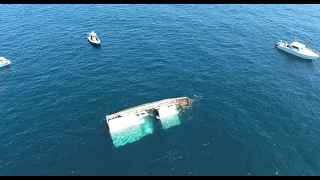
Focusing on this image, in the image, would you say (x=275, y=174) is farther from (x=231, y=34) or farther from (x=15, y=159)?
(x=231, y=34)

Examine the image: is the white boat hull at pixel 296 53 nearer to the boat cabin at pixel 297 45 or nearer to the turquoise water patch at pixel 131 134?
the boat cabin at pixel 297 45

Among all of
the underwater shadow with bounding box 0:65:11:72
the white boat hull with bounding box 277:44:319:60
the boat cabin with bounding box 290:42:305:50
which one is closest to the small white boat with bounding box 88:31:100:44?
the underwater shadow with bounding box 0:65:11:72

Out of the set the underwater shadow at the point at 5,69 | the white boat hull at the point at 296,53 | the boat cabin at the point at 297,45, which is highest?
the boat cabin at the point at 297,45

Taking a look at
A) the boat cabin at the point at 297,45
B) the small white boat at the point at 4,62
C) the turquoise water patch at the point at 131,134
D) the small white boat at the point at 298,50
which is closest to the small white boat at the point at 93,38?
the small white boat at the point at 4,62

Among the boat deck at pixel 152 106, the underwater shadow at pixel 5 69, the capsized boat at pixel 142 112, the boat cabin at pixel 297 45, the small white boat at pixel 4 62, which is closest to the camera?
the capsized boat at pixel 142 112

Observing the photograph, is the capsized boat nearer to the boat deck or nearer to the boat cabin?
the boat deck

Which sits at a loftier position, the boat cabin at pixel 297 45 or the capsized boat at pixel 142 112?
the boat cabin at pixel 297 45

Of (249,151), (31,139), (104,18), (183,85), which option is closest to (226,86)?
(183,85)

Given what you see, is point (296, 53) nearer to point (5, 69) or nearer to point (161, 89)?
point (161, 89)
